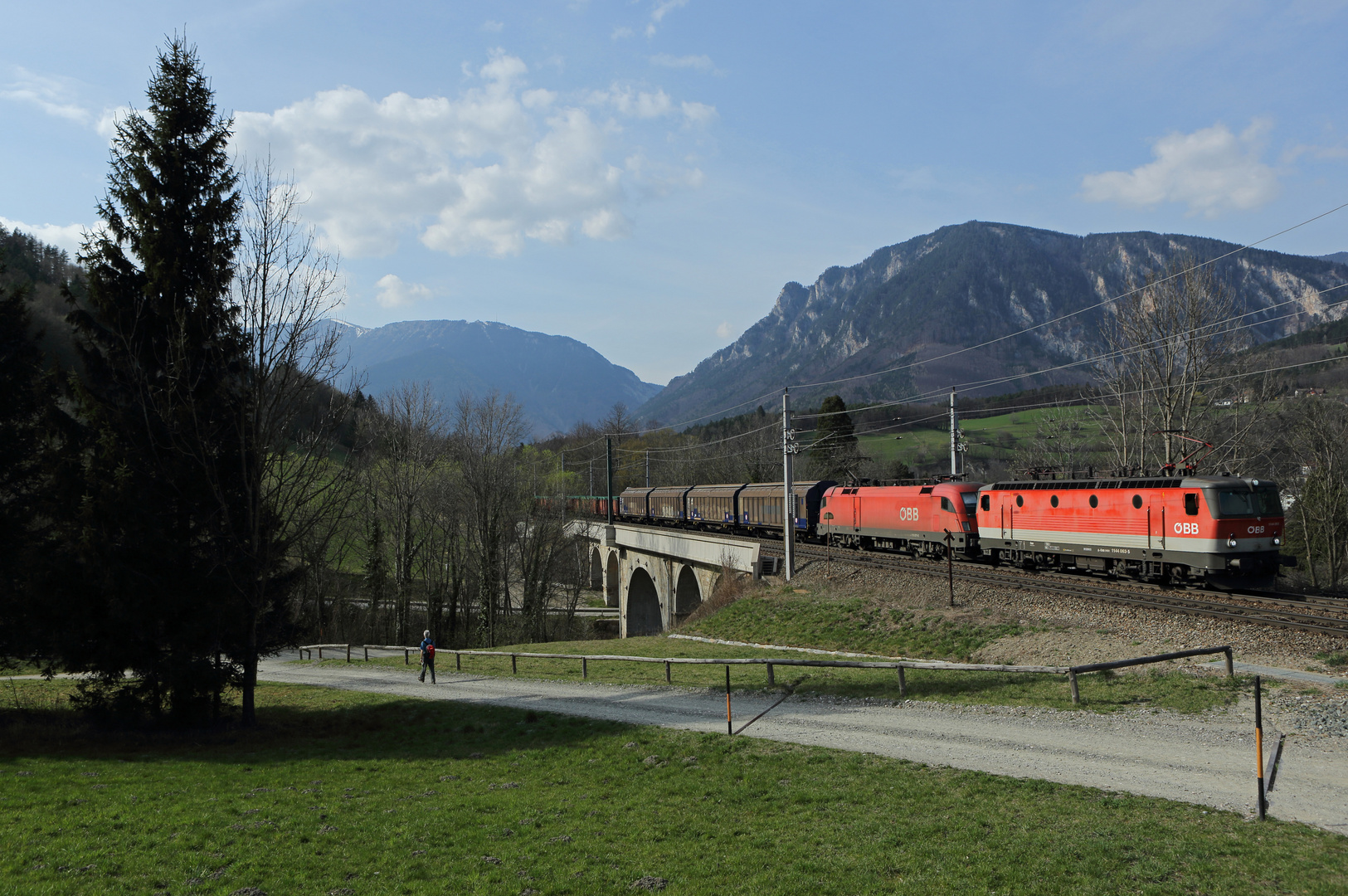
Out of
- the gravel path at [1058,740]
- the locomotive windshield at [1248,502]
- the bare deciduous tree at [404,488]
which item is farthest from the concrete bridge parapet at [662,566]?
the gravel path at [1058,740]

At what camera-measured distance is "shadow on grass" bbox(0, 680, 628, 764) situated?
1430 cm

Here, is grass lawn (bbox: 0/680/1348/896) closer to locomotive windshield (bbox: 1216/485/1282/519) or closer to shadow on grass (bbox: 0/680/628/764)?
shadow on grass (bbox: 0/680/628/764)

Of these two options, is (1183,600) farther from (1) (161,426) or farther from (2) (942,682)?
(1) (161,426)

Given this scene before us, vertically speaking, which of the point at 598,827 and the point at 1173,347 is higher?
the point at 1173,347

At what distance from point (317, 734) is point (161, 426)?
749cm

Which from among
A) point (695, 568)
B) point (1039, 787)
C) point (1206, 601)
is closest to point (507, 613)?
point (695, 568)

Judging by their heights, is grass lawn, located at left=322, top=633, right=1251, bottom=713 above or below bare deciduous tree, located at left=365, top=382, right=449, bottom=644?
below

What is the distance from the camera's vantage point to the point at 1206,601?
70.9 feet

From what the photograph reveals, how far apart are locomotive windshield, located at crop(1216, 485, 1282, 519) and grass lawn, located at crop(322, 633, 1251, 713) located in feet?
27.2

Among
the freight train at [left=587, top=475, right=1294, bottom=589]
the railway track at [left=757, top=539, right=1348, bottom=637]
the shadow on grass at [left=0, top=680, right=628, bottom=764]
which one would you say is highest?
the freight train at [left=587, top=475, right=1294, bottom=589]

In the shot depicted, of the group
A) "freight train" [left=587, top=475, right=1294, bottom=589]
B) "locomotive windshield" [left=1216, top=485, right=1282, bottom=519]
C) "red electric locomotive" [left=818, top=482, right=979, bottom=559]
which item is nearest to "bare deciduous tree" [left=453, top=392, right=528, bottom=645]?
"freight train" [left=587, top=475, right=1294, bottom=589]

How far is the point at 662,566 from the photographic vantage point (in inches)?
2170

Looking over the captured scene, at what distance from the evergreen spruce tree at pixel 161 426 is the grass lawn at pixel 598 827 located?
2003 mm

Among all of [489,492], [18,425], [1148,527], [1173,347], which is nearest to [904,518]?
[1148,527]
